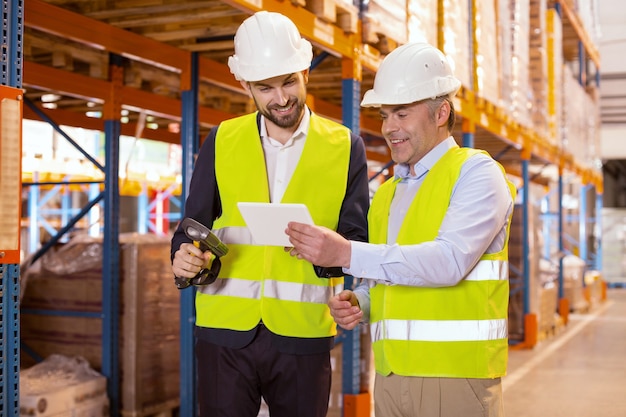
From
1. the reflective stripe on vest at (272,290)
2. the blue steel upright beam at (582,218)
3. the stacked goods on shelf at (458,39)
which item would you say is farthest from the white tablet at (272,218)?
the blue steel upright beam at (582,218)

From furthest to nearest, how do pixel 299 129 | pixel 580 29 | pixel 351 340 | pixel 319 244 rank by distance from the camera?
pixel 580 29
pixel 351 340
pixel 299 129
pixel 319 244

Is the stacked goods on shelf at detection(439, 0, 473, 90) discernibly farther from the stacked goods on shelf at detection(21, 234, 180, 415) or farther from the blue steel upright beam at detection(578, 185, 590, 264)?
the blue steel upright beam at detection(578, 185, 590, 264)

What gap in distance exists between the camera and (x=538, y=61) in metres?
10.0

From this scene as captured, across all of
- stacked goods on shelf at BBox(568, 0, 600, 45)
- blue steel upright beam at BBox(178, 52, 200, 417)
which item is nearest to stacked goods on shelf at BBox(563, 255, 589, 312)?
stacked goods on shelf at BBox(568, 0, 600, 45)

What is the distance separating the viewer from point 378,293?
7.72 feet

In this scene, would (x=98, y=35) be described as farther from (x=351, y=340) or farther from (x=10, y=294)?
(x=351, y=340)

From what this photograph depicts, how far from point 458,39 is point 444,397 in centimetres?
477

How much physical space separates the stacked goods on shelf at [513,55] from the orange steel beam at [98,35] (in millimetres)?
4175

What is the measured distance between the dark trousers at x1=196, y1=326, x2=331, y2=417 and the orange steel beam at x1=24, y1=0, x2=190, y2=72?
7.64ft

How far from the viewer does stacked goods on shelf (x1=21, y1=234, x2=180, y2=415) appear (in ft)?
17.3

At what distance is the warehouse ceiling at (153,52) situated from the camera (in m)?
4.12

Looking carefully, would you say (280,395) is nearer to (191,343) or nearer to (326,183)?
(326,183)

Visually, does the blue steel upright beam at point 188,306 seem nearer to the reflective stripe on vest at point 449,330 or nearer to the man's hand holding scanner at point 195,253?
the man's hand holding scanner at point 195,253

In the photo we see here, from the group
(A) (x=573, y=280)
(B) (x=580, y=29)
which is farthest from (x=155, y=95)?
(B) (x=580, y=29)
